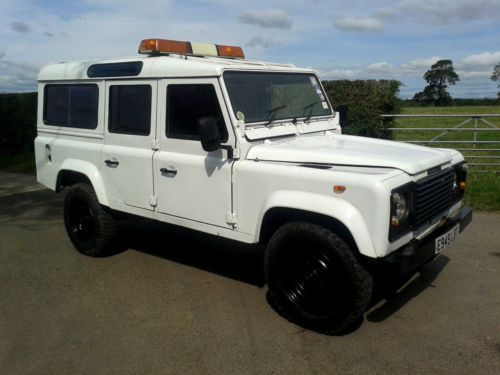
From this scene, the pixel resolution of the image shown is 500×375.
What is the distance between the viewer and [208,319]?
405 centimetres

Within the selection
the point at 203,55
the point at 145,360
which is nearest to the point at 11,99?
the point at 203,55

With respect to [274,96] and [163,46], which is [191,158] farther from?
[163,46]

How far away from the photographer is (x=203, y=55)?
16.4 feet

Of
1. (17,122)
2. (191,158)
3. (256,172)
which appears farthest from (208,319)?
(17,122)

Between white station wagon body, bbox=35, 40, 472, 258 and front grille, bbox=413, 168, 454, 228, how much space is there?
0.02 meters

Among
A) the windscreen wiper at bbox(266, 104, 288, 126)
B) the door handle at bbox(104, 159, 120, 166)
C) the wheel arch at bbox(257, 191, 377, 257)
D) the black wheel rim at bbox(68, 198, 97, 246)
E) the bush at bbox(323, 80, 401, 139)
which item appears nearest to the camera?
the wheel arch at bbox(257, 191, 377, 257)

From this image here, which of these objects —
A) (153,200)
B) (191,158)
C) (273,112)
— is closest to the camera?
(191,158)

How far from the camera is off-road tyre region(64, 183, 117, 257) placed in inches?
211

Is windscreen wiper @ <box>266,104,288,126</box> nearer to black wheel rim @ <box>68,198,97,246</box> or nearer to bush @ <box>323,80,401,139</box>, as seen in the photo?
black wheel rim @ <box>68,198,97,246</box>

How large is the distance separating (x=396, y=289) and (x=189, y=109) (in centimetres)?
247

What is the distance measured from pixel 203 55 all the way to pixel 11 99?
13.6m

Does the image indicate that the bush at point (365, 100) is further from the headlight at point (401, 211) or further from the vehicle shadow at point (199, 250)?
the headlight at point (401, 211)

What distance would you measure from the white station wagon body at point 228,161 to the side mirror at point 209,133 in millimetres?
148

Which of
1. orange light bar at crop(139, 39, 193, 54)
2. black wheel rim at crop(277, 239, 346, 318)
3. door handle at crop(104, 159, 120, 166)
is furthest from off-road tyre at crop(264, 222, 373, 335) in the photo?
orange light bar at crop(139, 39, 193, 54)
